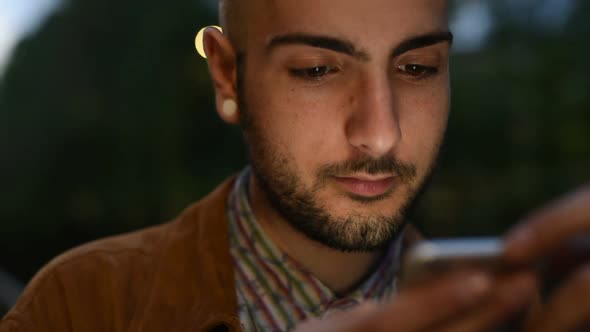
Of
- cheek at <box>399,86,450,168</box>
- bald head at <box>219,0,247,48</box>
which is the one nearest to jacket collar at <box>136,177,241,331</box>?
bald head at <box>219,0,247,48</box>

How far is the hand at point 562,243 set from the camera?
120cm

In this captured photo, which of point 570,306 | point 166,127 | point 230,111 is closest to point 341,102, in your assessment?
point 230,111

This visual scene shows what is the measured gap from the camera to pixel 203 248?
7.07 feet

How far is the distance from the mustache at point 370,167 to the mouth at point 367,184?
17mm

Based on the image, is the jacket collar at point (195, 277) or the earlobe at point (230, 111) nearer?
the jacket collar at point (195, 277)

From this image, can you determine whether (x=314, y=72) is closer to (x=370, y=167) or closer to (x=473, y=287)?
(x=370, y=167)

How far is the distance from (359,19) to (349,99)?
20 centimetres

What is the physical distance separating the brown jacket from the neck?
0.44 ft

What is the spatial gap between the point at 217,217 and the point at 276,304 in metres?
0.31

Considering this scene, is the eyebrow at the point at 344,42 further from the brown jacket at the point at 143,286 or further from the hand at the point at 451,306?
the hand at the point at 451,306

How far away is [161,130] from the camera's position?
13.7ft

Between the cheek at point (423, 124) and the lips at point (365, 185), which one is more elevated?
the cheek at point (423, 124)

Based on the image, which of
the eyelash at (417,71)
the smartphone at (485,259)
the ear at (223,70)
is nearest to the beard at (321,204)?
the ear at (223,70)

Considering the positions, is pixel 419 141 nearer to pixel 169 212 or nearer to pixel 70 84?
pixel 169 212
